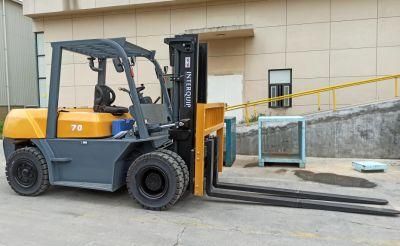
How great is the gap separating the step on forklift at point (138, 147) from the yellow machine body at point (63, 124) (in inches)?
0.7

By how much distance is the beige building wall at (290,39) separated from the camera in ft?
43.7

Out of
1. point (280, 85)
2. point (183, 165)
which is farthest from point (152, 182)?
point (280, 85)

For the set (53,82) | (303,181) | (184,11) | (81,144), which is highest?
(184,11)

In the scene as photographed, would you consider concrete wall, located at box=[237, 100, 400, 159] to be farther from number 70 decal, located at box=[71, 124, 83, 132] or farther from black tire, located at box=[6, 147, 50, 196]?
black tire, located at box=[6, 147, 50, 196]

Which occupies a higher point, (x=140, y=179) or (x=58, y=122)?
(x=58, y=122)

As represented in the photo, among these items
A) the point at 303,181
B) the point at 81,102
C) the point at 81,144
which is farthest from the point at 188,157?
the point at 81,102

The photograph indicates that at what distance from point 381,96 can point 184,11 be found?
8.98 meters

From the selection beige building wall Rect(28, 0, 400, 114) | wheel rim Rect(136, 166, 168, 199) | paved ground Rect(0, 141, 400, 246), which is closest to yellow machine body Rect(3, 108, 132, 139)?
wheel rim Rect(136, 166, 168, 199)

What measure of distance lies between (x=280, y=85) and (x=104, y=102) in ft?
32.0

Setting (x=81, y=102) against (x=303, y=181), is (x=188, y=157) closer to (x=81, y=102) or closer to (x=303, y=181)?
(x=303, y=181)

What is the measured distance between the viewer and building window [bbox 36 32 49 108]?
18.4 meters

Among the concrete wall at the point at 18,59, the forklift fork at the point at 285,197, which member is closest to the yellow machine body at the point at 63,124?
the forklift fork at the point at 285,197

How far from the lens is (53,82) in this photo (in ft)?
19.7

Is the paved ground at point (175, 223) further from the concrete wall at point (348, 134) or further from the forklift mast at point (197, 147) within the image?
the concrete wall at point (348, 134)
